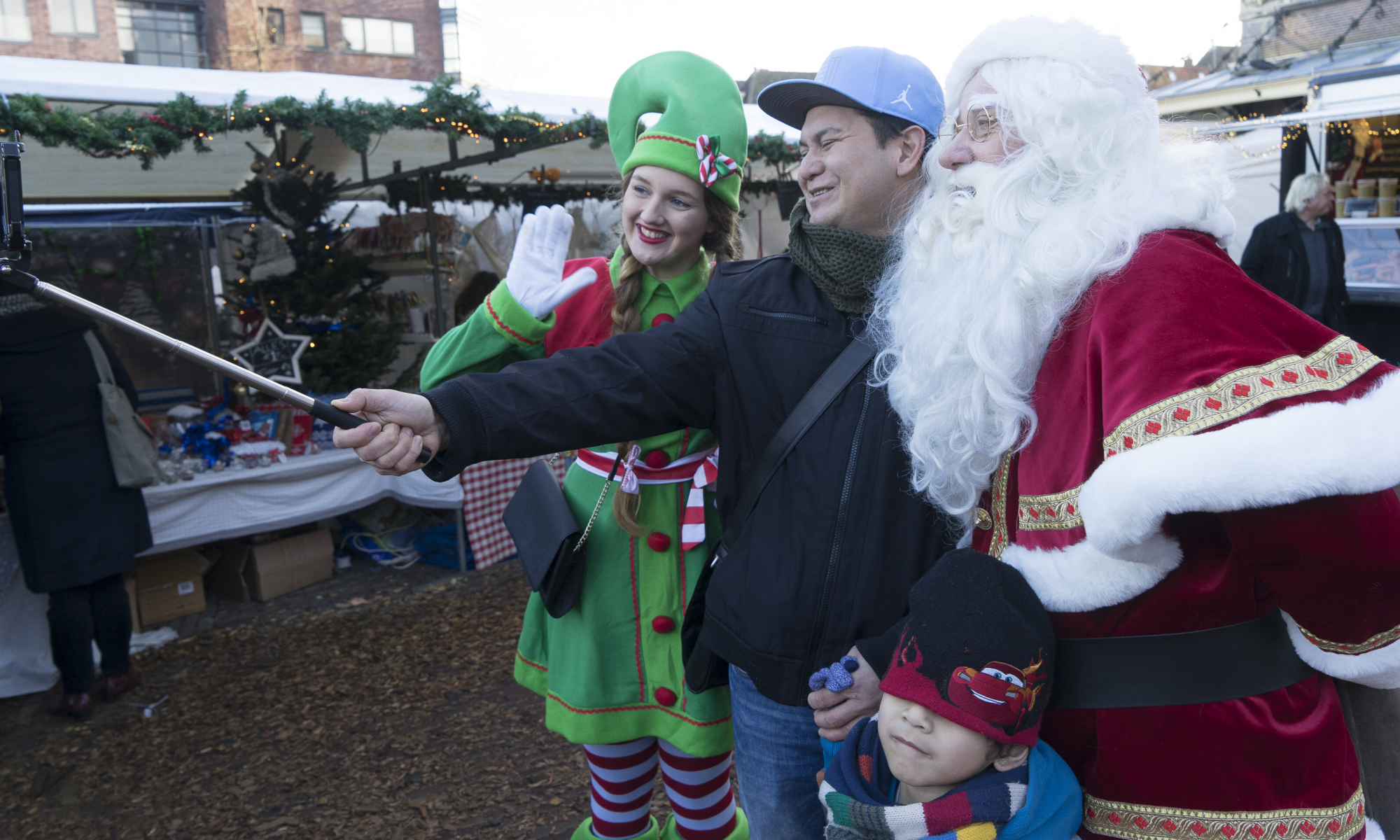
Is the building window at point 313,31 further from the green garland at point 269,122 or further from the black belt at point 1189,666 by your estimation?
the black belt at point 1189,666

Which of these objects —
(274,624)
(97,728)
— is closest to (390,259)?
(274,624)

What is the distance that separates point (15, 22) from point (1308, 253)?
27014mm

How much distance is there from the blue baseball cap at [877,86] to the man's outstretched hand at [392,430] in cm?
94

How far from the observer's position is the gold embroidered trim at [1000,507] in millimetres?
1287

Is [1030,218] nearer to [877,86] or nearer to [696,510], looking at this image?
[877,86]

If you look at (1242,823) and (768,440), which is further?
(768,440)

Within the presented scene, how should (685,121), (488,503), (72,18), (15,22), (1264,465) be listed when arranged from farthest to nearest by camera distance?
(72,18) < (15,22) < (488,503) < (685,121) < (1264,465)

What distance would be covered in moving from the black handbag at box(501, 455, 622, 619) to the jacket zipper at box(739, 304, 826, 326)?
565 millimetres

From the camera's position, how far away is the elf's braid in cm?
205

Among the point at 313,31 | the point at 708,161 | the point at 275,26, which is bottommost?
the point at 708,161

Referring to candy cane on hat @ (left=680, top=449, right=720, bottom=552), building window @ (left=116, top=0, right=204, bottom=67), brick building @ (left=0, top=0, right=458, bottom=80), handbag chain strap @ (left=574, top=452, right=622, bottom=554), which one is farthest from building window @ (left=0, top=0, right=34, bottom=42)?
candy cane on hat @ (left=680, top=449, right=720, bottom=552)

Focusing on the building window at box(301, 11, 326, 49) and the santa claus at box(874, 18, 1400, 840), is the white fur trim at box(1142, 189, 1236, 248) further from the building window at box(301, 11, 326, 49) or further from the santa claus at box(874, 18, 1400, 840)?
the building window at box(301, 11, 326, 49)

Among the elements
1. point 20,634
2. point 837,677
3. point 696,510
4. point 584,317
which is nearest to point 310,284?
point 20,634

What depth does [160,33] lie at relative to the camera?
2330cm
